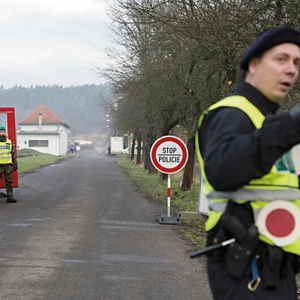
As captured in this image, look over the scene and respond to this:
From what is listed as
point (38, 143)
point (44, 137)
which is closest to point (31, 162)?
point (44, 137)

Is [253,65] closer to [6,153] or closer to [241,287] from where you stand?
[241,287]

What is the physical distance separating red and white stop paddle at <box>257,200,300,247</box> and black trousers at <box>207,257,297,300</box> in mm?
136

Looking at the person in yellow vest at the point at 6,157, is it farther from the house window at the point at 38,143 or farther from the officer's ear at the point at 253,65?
the house window at the point at 38,143

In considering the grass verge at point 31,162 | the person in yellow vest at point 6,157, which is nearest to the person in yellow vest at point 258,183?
the person in yellow vest at point 6,157

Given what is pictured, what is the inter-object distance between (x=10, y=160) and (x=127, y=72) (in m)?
10.8

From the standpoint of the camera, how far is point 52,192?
63.0 ft

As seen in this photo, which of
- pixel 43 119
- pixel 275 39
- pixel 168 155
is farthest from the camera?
pixel 43 119

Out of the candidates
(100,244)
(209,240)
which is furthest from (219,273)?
(100,244)

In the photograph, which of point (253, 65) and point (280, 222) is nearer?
point (280, 222)

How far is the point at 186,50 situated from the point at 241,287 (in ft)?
46.9

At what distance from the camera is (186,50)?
53.1ft

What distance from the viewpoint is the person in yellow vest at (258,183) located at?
2.21 metres

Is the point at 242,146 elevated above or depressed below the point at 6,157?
above

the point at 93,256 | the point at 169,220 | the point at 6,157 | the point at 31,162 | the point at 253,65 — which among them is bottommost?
the point at 31,162
